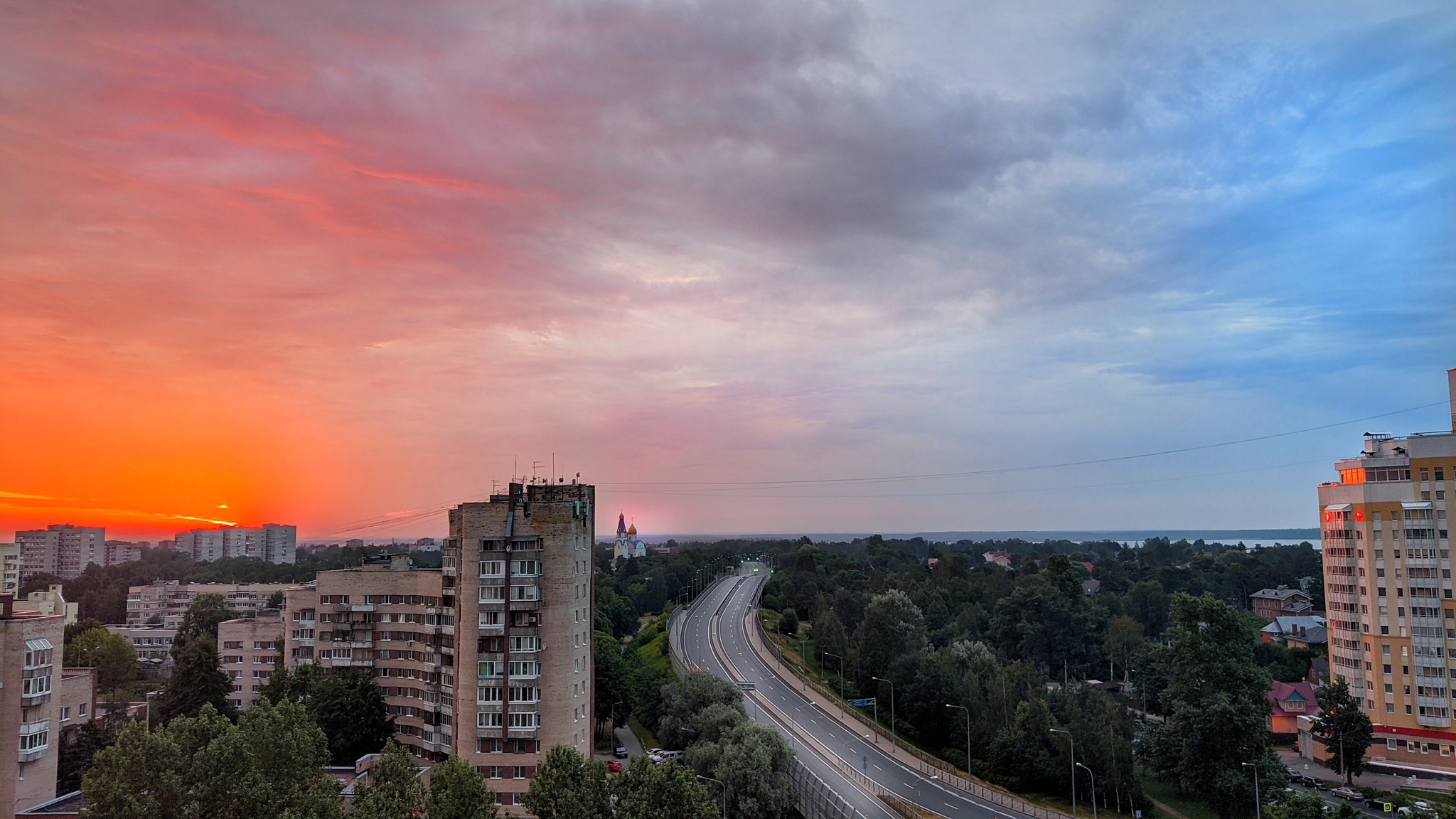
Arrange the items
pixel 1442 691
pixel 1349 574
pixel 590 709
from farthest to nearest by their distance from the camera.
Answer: pixel 1349 574 → pixel 1442 691 → pixel 590 709

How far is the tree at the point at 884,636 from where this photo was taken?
113 meters

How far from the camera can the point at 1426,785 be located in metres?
88.7

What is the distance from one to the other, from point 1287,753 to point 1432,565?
2765 cm

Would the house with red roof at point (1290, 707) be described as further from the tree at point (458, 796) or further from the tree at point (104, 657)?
the tree at point (104, 657)

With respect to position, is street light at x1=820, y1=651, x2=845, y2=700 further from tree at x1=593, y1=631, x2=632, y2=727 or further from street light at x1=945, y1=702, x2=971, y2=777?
tree at x1=593, y1=631, x2=632, y2=727

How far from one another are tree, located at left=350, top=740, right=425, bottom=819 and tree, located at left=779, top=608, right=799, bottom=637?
11563 cm

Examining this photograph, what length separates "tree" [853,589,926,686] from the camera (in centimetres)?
11338

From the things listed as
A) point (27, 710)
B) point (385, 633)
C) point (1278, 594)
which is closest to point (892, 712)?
point (385, 633)

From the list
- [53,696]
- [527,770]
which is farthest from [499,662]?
[53,696]

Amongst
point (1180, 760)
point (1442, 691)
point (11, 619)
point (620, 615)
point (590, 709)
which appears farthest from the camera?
point (620, 615)

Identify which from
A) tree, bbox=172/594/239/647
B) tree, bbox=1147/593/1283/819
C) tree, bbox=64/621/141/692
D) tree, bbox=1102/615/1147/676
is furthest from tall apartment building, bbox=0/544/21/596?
tree, bbox=1102/615/1147/676

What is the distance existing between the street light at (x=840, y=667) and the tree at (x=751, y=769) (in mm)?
43606

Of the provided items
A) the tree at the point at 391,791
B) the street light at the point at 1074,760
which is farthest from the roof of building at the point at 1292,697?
the tree at the point at 391,791

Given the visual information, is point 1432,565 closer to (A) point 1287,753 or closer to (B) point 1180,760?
(A) point 1287,753
